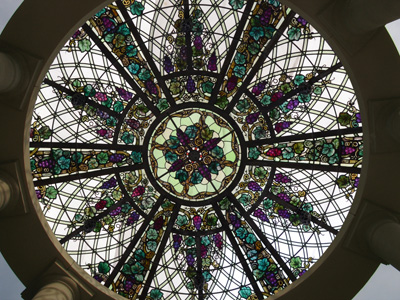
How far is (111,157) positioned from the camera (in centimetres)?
1494

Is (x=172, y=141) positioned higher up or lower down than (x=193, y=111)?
lower down

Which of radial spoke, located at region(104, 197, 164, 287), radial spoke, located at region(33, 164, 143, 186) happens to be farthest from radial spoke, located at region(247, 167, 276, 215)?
radial spoke, located at region(33, 164, 143, 186)

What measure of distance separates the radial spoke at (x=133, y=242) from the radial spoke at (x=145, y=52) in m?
4.38

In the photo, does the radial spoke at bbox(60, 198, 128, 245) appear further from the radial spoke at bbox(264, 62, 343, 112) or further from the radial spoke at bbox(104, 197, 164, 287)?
the radial spoke at bbox(264, 62, 343, 112)

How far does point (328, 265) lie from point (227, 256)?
4269 mm

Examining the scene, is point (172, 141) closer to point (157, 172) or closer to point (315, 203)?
point (157, 172)

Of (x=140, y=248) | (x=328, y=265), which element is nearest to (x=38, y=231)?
(x=140, y=248)

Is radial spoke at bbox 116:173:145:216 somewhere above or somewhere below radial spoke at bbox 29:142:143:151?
below

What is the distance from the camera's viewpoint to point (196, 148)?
15.1 meters
